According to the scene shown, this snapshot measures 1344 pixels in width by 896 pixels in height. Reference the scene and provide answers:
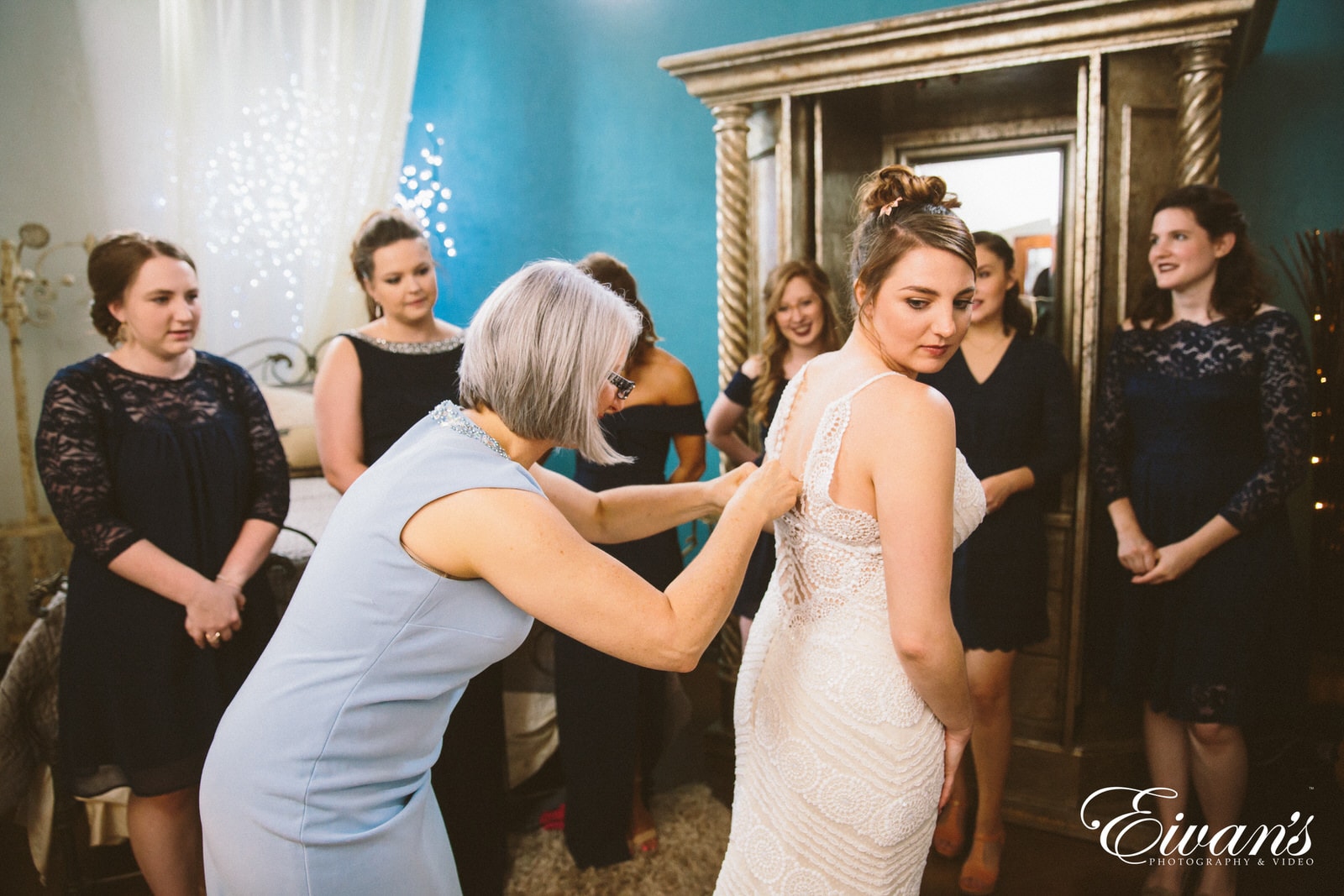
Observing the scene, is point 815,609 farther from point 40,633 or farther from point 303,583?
point 40,633

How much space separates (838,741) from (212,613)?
57.3 inches

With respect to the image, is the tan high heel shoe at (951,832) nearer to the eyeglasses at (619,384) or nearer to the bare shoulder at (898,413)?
the bare shoulder at (898,413)

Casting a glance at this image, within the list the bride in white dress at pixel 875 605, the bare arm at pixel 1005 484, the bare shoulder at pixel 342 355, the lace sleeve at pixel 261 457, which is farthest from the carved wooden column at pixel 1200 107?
the lace sleeve at pixel 261 457

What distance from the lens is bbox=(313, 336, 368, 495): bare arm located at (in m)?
2.25

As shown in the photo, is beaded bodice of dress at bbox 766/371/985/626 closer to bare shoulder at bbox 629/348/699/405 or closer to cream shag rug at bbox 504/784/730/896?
bare shoulder at bbox 629/348/699/405

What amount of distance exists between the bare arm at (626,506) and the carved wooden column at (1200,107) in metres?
1.66

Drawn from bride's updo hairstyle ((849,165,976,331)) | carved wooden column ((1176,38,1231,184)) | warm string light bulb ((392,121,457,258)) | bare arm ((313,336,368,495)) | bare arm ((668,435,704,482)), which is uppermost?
warm string light bulb ((392,121,457,258))

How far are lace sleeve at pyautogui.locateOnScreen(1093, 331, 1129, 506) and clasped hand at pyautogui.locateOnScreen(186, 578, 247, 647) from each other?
2.20 metres

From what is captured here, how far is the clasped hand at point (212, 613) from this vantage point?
201 cm

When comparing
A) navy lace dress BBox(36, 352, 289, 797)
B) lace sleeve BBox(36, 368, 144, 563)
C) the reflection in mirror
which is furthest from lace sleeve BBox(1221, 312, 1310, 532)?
lace sleeve BBox(36, 368, 144, 563)

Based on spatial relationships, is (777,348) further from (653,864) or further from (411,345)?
(653,864)

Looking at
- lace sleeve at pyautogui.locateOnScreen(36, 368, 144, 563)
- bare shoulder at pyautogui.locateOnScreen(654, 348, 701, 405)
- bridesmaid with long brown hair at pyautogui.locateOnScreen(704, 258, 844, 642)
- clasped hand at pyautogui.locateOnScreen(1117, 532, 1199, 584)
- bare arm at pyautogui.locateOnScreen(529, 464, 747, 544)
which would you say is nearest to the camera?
bare arm at pyautogui.locateOnScreen(529, 464, 747, 544)

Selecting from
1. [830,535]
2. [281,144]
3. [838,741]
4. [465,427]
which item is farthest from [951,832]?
[281,144]

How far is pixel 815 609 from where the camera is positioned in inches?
55.8
